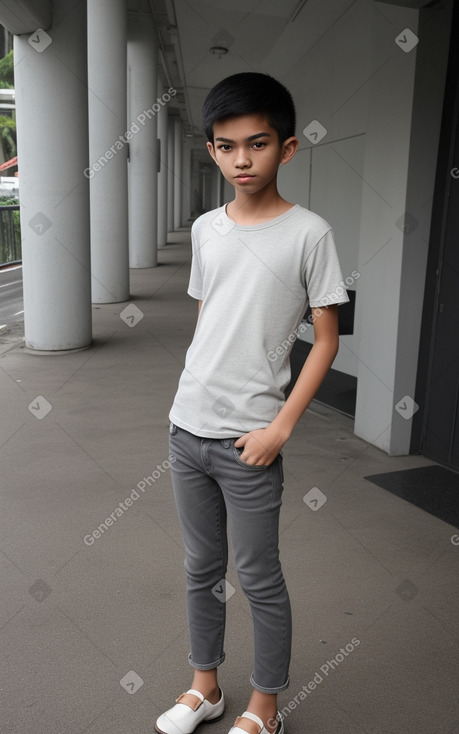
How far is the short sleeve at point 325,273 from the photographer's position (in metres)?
1.48

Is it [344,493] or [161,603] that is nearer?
[161,603]

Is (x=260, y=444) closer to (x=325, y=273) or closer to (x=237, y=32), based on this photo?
(x=325, y=273)

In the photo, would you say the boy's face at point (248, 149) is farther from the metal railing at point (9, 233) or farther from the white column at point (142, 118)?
the metal railing at point (9, 233)

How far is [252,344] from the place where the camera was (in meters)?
1.54

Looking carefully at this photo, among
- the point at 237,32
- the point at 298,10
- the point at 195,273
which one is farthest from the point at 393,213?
the point at 237,32

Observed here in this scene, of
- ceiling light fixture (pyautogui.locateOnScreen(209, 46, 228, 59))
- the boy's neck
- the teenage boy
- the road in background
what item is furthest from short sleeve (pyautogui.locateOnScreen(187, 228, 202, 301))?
ceiling light fixture (pyautogui.locateOnScreen(209, 46, 228, 59))

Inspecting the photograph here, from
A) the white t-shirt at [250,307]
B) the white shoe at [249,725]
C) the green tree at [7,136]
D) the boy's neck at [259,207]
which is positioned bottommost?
the white shoe at [249,725]

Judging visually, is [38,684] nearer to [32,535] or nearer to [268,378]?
[32,535]

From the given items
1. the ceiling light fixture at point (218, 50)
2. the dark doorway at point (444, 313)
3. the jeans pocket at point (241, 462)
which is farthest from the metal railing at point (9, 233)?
the jeans pocket at point (241, 462)

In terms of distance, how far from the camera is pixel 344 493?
142 inches

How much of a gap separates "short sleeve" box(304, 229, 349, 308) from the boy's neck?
14 centimetres

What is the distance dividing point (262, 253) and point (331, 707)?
4.72 ft

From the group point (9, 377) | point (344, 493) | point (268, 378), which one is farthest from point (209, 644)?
point (9, 377)

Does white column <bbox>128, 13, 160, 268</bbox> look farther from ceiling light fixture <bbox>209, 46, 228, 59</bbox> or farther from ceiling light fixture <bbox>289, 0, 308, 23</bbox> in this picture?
ceiling light fixture <bbox>289, 0, 308, 23</bbox>
